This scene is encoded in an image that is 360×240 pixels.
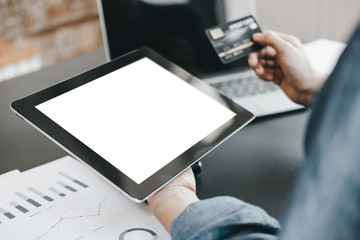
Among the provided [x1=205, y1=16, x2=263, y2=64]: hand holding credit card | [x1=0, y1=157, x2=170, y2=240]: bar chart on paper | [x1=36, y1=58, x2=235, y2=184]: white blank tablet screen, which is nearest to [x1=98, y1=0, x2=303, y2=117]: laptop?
[x1=205, y1=16, x2=263, y2=64]: hand holding credit card

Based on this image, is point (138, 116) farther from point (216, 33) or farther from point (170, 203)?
point (216, 33)

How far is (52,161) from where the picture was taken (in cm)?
79

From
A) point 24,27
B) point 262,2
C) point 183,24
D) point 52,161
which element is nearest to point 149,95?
point 52,161

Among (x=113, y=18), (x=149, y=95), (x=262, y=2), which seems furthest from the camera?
(x=262, y=2)

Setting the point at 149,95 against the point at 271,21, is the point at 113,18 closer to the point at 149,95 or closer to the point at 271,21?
the point at 149,95

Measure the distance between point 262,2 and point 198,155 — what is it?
4.86ft

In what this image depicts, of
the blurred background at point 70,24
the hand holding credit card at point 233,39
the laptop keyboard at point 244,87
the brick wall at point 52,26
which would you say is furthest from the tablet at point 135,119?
the brick wall at point 52,26

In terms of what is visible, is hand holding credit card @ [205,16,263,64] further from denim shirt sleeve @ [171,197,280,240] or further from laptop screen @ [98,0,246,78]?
denim shirt sleeve @ [171,197,280,240]

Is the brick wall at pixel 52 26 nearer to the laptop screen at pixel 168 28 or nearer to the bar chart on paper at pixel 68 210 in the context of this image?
the laptop screen at pixel 168 28

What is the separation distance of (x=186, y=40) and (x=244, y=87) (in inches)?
6.5

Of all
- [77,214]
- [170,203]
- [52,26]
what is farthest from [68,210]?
[52,26]

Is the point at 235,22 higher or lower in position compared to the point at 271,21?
higher

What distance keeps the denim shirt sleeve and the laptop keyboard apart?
1.58 ft

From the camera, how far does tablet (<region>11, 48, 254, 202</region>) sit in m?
0.59
